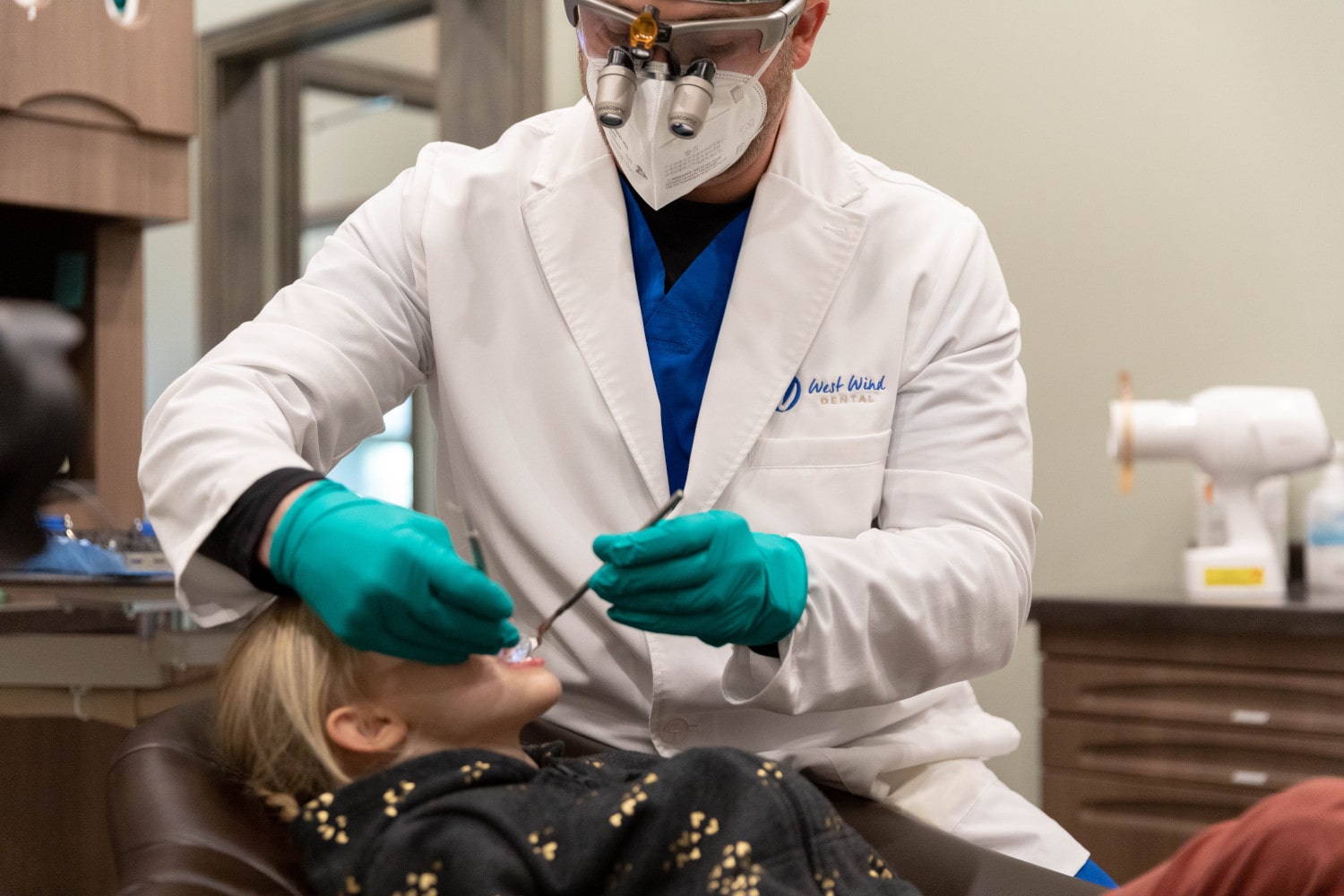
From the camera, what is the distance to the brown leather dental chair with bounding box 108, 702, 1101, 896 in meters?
0.89

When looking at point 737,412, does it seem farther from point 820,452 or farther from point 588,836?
point 588,836

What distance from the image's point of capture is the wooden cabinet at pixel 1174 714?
1.90m

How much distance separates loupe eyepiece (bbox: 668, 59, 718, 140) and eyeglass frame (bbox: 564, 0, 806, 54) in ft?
0.12

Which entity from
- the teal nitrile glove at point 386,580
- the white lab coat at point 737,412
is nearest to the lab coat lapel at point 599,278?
the white lab coat at point 737,412

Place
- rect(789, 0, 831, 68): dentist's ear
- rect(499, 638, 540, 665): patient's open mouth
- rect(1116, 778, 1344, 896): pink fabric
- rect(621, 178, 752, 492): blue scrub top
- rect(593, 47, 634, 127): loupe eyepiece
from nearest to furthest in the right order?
rect(1116, 778, 1344, 896): pink fabric
rect(499, 638, 540, 665): patient's open mouth
rect(593, 47, 634, 127): loupe eyepiece
rect(621, 178, 752, 492): blue scrub top
rect(789, 0, 831, 68): dentist's ear

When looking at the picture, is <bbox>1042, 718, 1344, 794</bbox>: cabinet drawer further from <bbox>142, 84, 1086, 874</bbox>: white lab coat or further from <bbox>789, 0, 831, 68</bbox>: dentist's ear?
<bbox>789, 0, 831, 68</bbox>: dentist's ear

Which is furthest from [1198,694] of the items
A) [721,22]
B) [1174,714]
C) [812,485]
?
[721,22]

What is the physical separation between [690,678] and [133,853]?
52 centimetres

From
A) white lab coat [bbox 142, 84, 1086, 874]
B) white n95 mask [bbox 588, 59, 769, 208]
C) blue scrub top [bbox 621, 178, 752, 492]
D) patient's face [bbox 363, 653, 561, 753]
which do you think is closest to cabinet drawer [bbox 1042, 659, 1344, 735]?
white lab coat [bbox 142, 84, 1086, 874]

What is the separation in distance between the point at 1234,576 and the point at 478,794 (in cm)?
160

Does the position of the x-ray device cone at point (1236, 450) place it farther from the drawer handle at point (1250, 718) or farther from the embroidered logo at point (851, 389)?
the embroidered logo at point (851, 389)

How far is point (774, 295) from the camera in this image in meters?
1.35

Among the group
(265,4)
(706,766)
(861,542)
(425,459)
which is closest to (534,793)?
(706,766)

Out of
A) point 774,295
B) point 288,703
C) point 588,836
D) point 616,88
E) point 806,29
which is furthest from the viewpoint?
point 806,29
